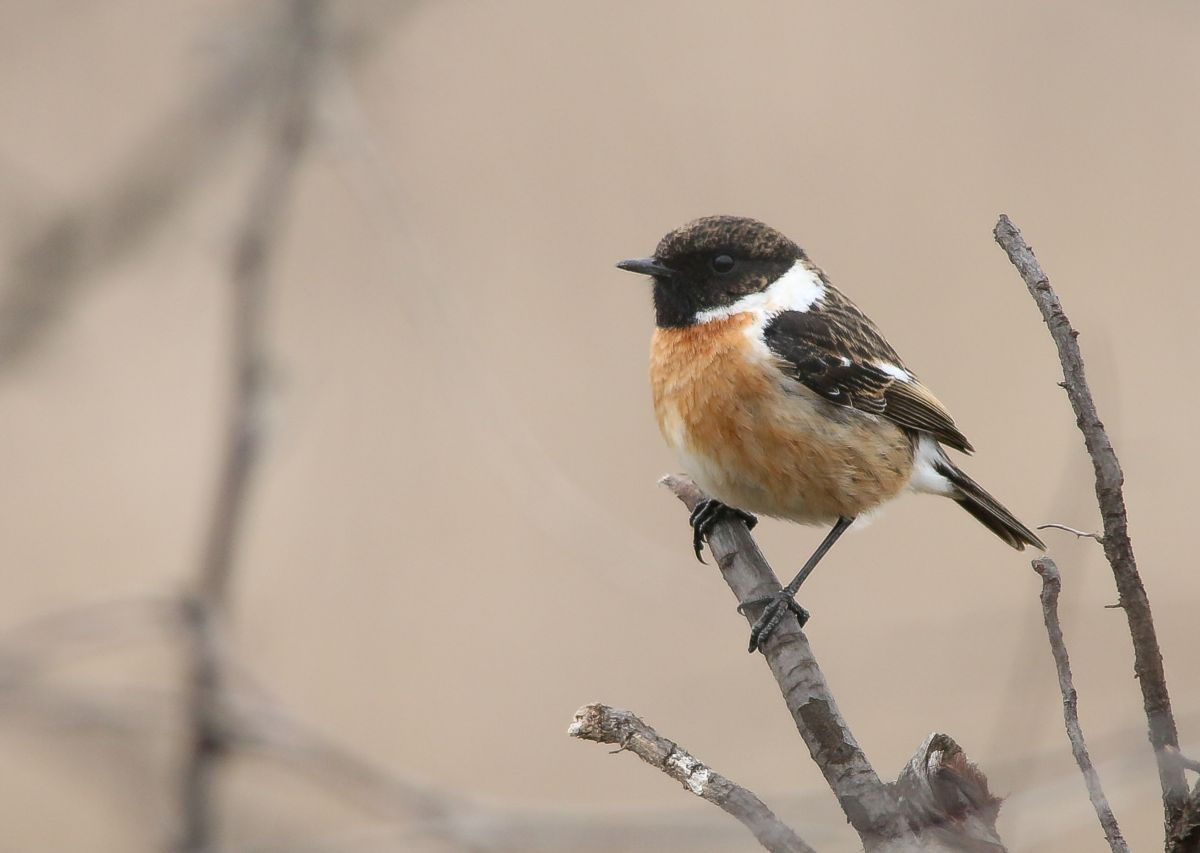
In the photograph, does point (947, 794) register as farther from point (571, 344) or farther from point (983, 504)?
point (571, 344)

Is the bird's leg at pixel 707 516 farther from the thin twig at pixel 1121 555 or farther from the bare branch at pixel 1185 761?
the bare branch at pixel 1185 761

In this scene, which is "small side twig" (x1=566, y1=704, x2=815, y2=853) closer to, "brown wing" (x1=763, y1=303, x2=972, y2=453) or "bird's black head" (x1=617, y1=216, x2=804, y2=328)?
"brown wing" (x1=763, y1=303, x2=972, y2=453)

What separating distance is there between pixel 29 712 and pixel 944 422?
2.99 meters

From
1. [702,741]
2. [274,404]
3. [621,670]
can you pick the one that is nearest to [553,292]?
[621,670]

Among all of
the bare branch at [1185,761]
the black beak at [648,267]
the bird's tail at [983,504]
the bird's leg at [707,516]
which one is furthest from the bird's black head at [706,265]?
the bare branch at [1185,761]

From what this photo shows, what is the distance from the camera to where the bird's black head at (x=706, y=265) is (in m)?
4.41

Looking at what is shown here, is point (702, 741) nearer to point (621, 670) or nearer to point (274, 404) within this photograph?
point (621, 670)

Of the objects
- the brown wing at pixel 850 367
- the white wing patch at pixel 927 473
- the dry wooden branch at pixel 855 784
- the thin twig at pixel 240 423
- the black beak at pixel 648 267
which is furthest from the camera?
the white wing patch at pixel 927 473

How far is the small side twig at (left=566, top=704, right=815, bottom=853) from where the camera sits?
5.75ft

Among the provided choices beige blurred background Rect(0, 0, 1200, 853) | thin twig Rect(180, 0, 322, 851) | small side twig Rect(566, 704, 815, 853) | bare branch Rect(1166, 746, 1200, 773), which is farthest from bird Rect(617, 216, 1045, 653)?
bare branch Rect(1166, 746, 1200, 773)

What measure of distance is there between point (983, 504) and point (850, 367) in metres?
0.71

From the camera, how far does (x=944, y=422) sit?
451 centimetres

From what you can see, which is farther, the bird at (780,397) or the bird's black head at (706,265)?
the bird's black head at (706,265)

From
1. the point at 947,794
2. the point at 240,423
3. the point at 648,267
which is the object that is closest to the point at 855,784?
the point at 947,794
